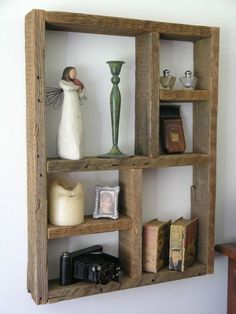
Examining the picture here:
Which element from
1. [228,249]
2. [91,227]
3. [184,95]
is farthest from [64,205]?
[228,249]

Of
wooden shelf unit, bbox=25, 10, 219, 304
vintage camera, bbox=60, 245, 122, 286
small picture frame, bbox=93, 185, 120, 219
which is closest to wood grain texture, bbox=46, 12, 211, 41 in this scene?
wooden shelf unit, bbox=25, 10, 219, 304

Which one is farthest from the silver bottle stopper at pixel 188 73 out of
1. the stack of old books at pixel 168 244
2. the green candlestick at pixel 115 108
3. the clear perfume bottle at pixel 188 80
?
the stack of old books at pixel 168 244

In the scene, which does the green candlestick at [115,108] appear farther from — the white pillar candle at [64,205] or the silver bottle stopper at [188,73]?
the silver bottle stopper at [188,73]

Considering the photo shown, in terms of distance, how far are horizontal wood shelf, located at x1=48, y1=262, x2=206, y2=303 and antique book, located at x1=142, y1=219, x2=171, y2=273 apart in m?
0.03

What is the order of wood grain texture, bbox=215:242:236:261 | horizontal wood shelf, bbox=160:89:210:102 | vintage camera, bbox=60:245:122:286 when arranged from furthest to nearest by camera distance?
wood grain texture, bbox=215:242:236:261 < horizontal wood shelf, bbox=160:89:210:102 < vintage camera, bbox=60:245:122:286

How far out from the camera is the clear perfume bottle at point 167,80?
174cm

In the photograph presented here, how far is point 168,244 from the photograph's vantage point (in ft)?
5.96

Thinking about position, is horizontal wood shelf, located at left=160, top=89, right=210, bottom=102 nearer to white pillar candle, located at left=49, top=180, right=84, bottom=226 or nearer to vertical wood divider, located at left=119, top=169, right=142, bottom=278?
vertical wood divider, located at left=119, top=169, right=142, bottom=278

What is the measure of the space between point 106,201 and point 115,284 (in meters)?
0.30

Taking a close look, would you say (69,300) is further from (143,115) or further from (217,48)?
(217,48)

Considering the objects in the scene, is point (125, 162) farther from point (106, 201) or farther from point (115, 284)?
point (115, 284)

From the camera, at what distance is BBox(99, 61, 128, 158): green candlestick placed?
5.38 feet

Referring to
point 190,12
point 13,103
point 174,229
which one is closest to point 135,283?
point 174,229

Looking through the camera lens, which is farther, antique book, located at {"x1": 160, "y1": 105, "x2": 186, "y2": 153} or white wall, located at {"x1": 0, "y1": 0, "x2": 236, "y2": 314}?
antique book, located at {"x1": 160, "y1": 105, "x2": 186, "y2": 153}
